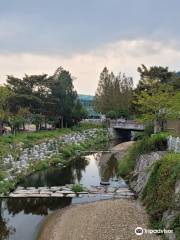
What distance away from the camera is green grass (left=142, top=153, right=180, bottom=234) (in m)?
19.0

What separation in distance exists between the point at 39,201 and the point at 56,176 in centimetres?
941

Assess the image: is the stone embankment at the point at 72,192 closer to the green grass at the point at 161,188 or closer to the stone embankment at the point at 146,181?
the stone embankment at the point at 146,181

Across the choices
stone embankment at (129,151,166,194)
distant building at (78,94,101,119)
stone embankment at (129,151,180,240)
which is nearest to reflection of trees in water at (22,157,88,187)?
stone embankment at (129,151,166,194)

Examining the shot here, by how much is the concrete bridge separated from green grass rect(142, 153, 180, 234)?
4884 cm

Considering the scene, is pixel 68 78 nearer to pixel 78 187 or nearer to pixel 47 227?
pixel 78 187

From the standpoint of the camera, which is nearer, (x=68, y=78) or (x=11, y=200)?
(x=11, y=200)

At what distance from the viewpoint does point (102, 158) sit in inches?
1993

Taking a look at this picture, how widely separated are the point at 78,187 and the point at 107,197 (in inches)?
103

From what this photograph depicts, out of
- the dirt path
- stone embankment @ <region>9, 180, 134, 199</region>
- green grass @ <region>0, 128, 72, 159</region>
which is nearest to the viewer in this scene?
the dirt path

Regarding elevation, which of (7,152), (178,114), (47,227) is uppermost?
(178,114)

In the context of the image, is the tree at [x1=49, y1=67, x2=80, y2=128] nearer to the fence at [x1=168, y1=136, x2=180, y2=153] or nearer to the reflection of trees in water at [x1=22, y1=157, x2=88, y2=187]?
the reflection of trees in water at [x1=22, y1=157, x2=88, y2=187]

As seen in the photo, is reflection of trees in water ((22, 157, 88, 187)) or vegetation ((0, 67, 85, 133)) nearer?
reflection of trees in water ((22, 157, 88, 187))

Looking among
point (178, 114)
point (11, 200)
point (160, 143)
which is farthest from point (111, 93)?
point (11, 200)

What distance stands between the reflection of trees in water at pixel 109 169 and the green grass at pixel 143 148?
1282 mm
